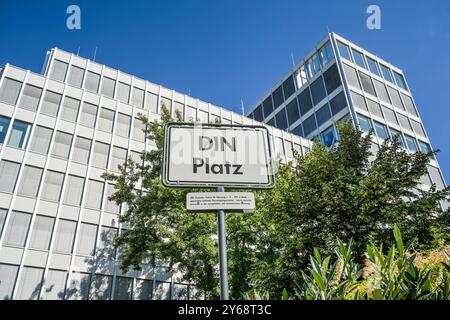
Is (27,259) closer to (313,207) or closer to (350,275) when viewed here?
(313,207)

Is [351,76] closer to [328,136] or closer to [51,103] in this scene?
[328,136]

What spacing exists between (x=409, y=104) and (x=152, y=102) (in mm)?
38693

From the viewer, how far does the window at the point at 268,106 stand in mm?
54519

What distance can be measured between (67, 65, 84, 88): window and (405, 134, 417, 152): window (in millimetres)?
40939

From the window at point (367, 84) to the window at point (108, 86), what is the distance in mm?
32792

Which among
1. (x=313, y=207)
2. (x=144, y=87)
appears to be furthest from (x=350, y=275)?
(x=144, y=87)

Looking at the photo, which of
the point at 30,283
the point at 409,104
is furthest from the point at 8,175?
the point at 409,104

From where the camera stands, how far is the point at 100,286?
22906 mm

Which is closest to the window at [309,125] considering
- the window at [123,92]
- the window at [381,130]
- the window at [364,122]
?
the window at [364,122]

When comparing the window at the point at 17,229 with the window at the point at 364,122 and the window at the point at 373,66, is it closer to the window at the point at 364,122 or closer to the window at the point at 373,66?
the window at the point at 364,122

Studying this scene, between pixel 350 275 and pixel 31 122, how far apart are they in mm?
27950

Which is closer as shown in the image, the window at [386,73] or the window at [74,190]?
the window at [74,190]
